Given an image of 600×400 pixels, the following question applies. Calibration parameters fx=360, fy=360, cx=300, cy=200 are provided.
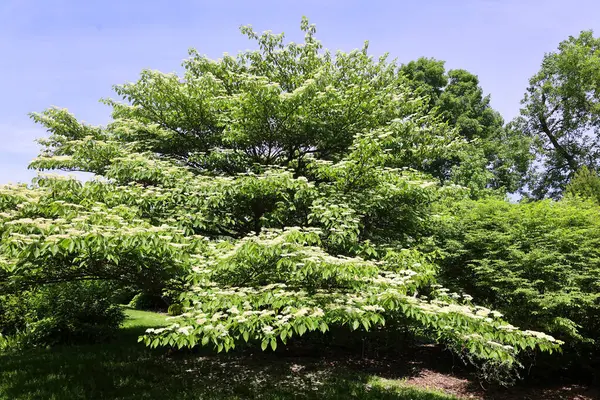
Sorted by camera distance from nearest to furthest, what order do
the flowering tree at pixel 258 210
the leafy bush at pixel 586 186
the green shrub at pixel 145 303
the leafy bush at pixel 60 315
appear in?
the flowering tree at pixel 258 210 → the leafy bush at pixel 60 315 → the leafy bush at pixel 586 186 → the green shrub at pixel 145 303

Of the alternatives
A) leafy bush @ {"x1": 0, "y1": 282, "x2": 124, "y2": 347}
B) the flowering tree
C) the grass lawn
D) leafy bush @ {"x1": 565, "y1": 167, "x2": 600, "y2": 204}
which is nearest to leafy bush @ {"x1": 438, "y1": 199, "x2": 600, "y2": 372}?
the flowering tree

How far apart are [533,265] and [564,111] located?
2429 centimetres

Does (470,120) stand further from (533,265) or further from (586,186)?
(533,265)

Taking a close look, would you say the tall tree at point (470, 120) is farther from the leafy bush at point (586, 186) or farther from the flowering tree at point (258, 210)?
the flowering tree at point (258, 210)

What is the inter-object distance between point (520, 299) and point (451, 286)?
1.55m

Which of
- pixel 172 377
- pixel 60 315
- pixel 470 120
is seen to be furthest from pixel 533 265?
pixel 470 120

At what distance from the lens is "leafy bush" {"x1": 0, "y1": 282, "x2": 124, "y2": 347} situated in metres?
9.32

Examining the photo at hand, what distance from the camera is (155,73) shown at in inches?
354

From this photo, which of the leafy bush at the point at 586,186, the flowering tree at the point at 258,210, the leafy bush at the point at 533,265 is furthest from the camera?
the leafy bush at the point at 586,186

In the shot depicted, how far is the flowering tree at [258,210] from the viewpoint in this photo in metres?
4.38

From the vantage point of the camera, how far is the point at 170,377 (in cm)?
745

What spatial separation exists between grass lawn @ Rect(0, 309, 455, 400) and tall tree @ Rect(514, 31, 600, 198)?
80.7 feet

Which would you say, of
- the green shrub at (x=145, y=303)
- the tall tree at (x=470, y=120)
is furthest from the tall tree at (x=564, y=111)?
the green shrub at (x=145, y=303)

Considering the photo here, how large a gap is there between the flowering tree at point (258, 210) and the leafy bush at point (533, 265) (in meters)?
0.90
